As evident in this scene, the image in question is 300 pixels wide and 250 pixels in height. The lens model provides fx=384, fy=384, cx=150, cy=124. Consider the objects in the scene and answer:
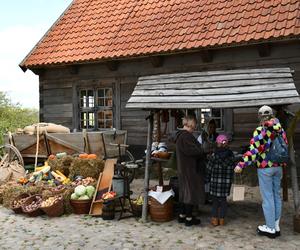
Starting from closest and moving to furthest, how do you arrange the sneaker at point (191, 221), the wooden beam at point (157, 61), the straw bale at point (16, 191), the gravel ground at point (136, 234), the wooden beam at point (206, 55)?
the gravel ground at point (136, 234) → the sneaker at point (191, 221) → the straw bale at point (16, 191) → the wooden beam at point (206, 55) → the wooden beam at point (157, 61)

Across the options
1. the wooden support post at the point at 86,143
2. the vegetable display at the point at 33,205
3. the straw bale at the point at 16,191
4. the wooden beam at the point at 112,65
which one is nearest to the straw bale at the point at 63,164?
the wooden support post at the point at 86,143

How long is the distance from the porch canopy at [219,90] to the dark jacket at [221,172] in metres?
0.82

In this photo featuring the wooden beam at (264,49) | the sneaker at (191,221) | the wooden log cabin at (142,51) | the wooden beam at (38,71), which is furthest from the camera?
the wooden beam at (38,71)

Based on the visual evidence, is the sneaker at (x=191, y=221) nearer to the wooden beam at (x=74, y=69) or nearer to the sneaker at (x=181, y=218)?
the sneaker at (x=181, y=218)

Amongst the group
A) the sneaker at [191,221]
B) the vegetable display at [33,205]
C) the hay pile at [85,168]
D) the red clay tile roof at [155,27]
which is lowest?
the sneaker at [191,221]

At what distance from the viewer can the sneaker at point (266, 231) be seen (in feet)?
17.4

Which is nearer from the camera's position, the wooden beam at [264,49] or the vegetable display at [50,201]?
the vegetable display at [50,201]

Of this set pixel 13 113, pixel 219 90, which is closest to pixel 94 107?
pixel 219 90

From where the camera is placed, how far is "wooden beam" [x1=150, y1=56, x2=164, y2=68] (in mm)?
10188

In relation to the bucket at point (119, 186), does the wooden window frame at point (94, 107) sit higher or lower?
higher

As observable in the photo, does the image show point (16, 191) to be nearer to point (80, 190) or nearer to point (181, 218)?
point (80, 190)

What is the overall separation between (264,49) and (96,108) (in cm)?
532

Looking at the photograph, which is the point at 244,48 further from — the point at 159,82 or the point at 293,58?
the point at 159,82

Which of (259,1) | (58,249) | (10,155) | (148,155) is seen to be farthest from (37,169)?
(259,1)
